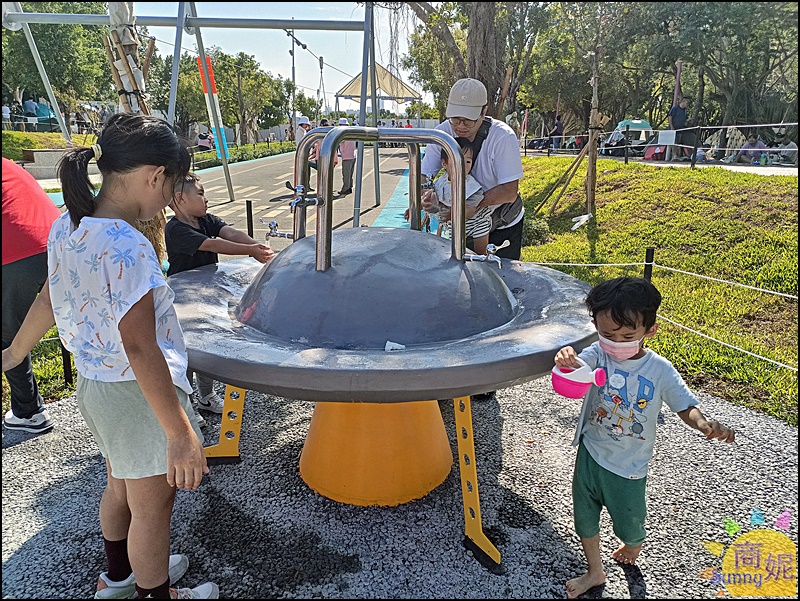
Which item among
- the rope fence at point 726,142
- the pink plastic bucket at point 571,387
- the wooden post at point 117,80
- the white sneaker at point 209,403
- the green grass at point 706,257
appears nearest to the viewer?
the pink plastic bucket at point 571,387

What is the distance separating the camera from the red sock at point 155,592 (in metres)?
1.98

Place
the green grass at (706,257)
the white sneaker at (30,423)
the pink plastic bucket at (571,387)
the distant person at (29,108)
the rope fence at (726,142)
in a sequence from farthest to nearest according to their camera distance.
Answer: the distant person at (29,108) → the rope fence at (726,142) → the green grass at (706,257) → the white sneaker at (30,423) → the pink plastic bucket at (571,387)

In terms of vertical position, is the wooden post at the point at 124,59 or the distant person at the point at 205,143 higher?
the wooden post at the point at 124,59

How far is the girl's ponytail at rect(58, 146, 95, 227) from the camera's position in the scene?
1689 mm

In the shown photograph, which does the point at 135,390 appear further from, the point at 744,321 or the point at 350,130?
the point at 744,321

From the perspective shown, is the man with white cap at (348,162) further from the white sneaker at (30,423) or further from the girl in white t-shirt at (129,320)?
the girl in white t-shirt at (129,320)

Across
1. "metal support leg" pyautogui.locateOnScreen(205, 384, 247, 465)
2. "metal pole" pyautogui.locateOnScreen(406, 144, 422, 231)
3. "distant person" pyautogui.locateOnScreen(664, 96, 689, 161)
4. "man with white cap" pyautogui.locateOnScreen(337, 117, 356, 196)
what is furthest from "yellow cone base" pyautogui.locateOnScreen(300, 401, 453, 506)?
"distant person" pyautogui.locateOnScreen(664, 96, 689, 161)

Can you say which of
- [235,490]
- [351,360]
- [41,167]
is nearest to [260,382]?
[351,360]

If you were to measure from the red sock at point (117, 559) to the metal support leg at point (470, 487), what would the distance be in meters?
1.32

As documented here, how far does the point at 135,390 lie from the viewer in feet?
5.89

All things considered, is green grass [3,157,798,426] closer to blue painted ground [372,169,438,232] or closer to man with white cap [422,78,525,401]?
man with white cap [422,78,525,401]

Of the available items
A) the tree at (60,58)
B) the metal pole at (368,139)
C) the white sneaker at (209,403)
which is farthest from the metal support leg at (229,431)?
the tree at (60,58)

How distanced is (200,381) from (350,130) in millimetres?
2163

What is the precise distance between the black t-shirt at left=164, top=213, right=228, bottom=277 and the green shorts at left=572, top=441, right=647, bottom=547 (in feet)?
7.60
